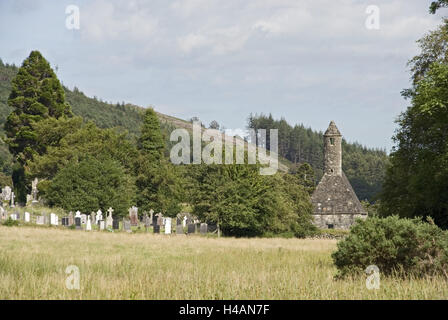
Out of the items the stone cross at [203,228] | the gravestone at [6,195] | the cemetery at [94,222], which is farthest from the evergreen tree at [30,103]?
the stone cross at [203,228]

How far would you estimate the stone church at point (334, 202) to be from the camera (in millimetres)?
77750

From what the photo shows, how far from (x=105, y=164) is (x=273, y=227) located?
49.5 feet

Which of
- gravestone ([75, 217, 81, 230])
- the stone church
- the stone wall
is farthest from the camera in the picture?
the stone church

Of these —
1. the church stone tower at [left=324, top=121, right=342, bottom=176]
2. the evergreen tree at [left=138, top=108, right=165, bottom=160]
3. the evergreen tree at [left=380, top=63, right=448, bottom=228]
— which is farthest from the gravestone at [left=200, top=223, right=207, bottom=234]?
the church stone tower at [left=324, top=121, right=342, bottom=176]

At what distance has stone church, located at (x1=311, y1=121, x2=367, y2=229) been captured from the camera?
77.8 meters

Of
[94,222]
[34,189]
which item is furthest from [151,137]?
[94,222]

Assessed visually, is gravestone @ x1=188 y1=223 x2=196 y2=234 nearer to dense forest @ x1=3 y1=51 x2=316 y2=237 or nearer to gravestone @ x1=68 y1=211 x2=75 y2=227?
dense forest @ x1=3 y1=51 x2=316 y2=237

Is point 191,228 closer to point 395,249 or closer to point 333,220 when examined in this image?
point 395,249

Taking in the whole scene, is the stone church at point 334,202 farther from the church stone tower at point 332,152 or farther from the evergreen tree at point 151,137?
the evergreen tree at point 151,137

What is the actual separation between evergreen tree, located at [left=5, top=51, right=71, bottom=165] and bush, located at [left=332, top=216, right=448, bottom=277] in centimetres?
4971

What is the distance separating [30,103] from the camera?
62.6 metres

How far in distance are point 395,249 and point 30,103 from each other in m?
54.4

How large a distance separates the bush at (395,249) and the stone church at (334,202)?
6039 cm
